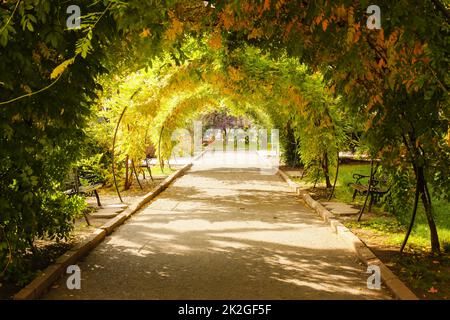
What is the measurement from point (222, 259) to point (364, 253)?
1.97m

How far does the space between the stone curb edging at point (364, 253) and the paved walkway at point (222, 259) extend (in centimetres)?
13

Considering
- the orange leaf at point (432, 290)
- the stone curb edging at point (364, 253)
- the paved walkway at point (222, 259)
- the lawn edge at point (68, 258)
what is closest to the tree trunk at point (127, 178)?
the paved walkway at point (222, 259)

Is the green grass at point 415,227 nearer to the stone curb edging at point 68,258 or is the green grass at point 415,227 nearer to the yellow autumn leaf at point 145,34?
the stone curb edging at point 68,258

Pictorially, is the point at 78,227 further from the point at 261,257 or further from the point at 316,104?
the point at 316,104

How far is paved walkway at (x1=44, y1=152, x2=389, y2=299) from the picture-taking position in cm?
563

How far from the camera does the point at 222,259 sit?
7.09 metres

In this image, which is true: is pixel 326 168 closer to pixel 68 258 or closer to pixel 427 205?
pixel 427 205

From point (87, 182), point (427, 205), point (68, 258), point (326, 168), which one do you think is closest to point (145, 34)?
point (68, 258)

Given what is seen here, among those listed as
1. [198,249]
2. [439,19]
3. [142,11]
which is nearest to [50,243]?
[198,249]

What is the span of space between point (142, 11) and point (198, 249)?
13.0ft

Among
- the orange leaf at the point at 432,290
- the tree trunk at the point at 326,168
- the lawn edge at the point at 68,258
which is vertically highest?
the tree trunk at the point at 326,168

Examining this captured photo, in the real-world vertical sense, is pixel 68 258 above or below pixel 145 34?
below

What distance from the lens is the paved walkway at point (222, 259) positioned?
563cm

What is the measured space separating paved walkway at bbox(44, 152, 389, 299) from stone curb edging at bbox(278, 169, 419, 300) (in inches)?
4.9
